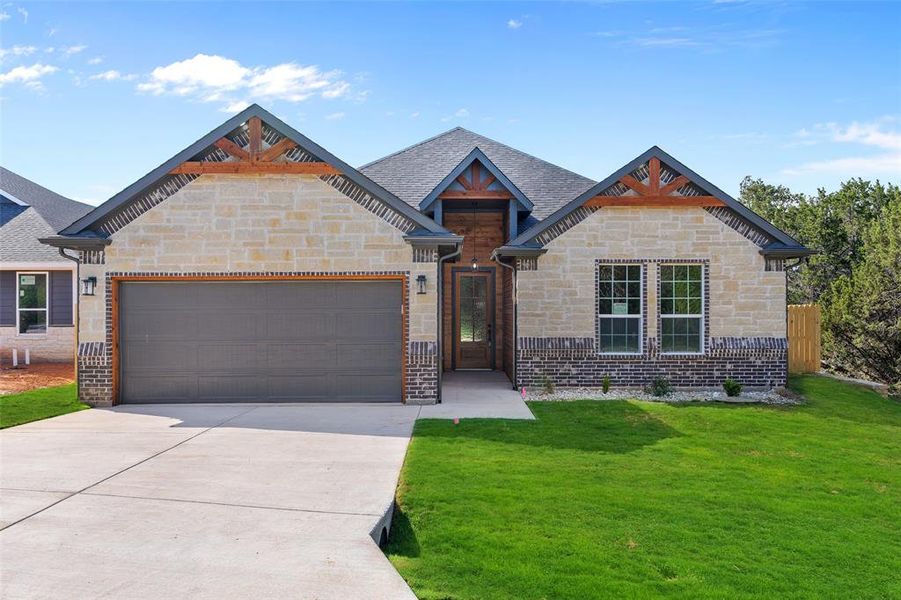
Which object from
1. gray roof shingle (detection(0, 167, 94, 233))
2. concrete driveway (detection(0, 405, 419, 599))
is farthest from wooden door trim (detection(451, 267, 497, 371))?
gray roof shingle (detection(0, 167, 94, 233))

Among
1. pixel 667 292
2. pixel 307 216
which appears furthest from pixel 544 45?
pixel 307 216

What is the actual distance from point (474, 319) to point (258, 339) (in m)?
6.41

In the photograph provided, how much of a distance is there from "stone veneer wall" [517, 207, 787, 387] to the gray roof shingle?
17537 mm

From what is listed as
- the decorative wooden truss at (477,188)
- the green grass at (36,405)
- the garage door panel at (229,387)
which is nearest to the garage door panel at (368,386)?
the garage door panel at (229,387)

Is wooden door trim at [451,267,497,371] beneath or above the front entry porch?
above

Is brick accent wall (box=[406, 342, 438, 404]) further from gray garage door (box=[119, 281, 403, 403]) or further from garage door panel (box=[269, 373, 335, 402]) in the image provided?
garage door panel (box=[269, 373, 335, 402])

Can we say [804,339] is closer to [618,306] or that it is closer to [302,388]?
[618,306]

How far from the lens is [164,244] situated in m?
10.9

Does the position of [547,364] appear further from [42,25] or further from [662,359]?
[42,25]

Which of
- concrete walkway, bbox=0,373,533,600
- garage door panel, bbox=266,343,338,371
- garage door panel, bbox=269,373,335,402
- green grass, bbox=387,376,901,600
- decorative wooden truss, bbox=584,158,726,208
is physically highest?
decorative wooden truss, bbox=584,158,726,208

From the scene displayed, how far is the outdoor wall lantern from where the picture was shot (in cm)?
1077

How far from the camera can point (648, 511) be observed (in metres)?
5.41

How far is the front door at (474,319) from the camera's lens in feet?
50.7

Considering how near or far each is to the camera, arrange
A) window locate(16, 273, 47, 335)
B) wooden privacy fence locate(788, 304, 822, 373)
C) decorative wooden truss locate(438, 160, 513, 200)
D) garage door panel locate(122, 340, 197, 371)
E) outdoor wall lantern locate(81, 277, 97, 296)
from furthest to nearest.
→ window locate(16, 273, 47, 335)
wooden privacy fence locate(788, 304, 822, 373)
decorative wooden truss locate(438, 160, 513, 200)
garage door panel locate(122, 340, 197, 371)
outdoor wall lantern locate(81, 277, 97, 296)
